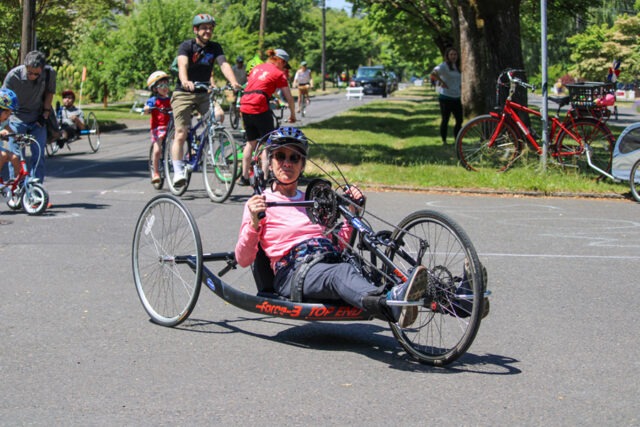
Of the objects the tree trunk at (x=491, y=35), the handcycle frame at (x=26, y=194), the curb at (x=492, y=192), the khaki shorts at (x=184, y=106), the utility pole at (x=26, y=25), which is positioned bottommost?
the curb at (x=492, y=192)

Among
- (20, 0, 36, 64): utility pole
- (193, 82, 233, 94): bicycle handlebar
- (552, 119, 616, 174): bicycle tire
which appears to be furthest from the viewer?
(20, 0, 36, 64): utility pole

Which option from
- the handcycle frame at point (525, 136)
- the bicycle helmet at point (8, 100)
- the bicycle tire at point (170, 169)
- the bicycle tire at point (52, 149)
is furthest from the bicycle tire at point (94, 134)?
the bicycle helmet at point (8, 100)

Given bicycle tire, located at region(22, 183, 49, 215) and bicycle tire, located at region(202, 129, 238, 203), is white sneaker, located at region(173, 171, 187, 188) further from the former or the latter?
bicycle tire, located at region(22, 183, 49, 215)

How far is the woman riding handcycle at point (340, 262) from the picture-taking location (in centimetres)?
510

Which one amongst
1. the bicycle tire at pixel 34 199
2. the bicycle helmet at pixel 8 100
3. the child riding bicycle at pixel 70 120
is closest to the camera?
the bicycle helmet at pixel 8 100

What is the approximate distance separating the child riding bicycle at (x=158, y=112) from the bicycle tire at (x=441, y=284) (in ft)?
25.1

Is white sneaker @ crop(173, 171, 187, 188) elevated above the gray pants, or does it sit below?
above

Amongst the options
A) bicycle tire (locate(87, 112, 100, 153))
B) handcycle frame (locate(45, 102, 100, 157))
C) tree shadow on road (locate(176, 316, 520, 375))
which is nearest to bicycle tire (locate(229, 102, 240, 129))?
handcycle frame (locate(45, 102, 100, 157))

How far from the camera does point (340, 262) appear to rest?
5.61m

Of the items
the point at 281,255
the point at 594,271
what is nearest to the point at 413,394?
the point at 281,255

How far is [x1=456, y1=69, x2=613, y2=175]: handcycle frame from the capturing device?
13.9 meters

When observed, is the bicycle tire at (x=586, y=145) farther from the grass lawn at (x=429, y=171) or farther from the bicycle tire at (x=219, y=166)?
the bicycle tire at (x=219, y=166)

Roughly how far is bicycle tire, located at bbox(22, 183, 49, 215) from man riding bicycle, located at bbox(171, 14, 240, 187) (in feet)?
5.78

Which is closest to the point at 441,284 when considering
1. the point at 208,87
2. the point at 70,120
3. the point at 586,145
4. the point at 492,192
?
the point at 208,87
